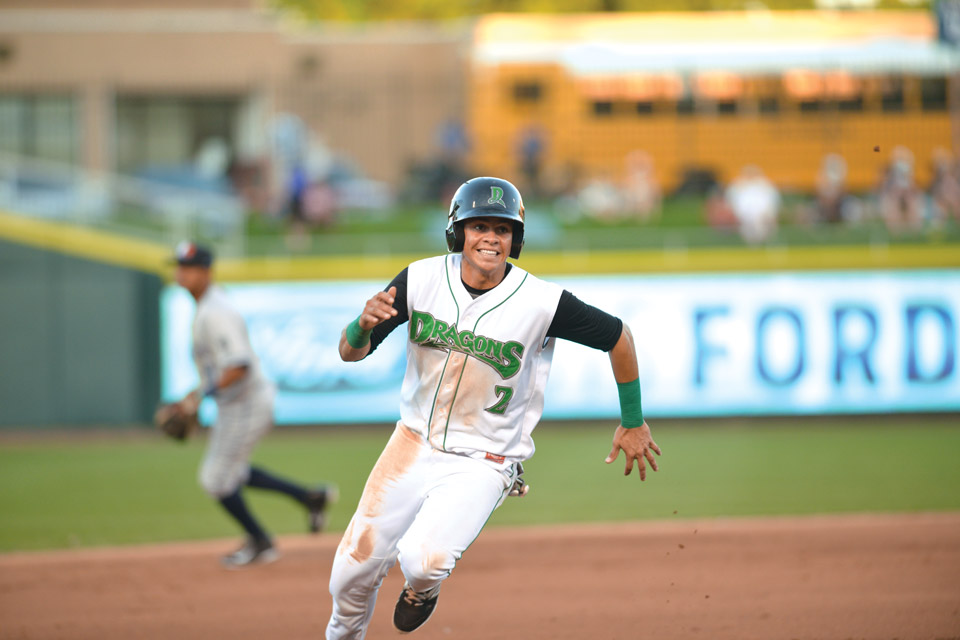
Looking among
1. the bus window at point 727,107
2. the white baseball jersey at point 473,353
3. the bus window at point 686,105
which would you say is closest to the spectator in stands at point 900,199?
the bus window at point 727,107

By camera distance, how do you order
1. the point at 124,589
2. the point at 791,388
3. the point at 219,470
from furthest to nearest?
1. the point at 791,388
2. the point at 219,470
3. the point at 124,589

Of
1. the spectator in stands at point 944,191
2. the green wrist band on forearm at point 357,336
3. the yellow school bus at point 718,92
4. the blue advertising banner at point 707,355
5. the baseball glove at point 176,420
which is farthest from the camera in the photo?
the yellow school bus at point 718,92

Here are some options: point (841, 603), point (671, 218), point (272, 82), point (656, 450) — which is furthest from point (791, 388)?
point (272, 82)

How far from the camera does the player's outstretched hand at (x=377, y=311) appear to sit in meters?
4.91

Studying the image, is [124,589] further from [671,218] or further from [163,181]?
[163,181]

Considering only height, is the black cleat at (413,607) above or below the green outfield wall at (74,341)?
below

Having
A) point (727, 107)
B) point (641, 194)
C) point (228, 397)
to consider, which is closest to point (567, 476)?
point (228, 397)

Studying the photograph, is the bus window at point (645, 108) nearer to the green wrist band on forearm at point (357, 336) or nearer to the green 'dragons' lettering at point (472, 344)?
the green 'dragons' lettering at point (472, 344)

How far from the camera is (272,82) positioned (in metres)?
25.4

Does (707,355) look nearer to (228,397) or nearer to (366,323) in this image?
(228,397)

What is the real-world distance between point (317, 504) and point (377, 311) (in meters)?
4.43

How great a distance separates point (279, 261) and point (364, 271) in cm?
120

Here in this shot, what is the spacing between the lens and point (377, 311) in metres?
4.91

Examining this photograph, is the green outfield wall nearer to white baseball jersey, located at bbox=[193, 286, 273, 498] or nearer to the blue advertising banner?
the blue advertising banner
